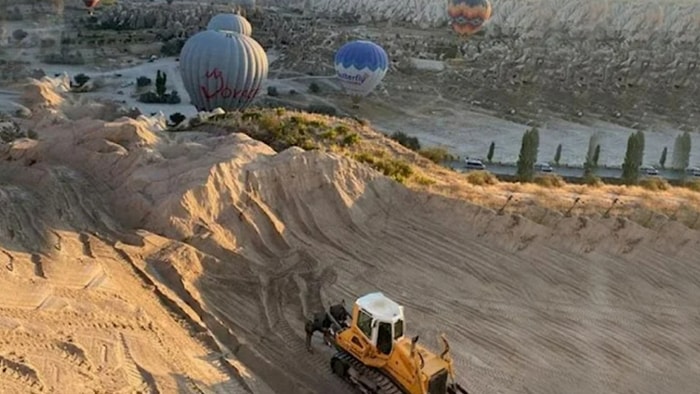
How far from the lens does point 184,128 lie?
2258 centimetres

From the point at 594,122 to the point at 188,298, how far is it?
37.8 meters

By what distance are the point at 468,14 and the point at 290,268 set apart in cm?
5260

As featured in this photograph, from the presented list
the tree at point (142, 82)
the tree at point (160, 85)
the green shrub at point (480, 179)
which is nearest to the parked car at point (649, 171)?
the green shrub at point (480, 179)

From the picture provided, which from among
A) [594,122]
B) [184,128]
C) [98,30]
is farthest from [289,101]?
[98,30]

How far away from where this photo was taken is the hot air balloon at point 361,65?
42.1 m

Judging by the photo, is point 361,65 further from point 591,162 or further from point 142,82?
point 591,162

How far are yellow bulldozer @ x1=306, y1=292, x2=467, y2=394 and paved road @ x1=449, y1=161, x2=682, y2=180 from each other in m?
20.9

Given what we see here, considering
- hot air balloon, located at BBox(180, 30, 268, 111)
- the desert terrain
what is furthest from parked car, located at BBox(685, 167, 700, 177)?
hot air balloon, located at BBox(180, 30, 268, 111)

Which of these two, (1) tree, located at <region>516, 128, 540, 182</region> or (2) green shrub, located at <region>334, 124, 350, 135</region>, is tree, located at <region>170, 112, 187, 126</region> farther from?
(1) tree, located at <region>516, 128, 540, 182</region>

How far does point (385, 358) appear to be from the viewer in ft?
36.3

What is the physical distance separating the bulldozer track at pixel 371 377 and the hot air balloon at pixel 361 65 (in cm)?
3174

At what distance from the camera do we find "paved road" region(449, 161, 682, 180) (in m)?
32.6

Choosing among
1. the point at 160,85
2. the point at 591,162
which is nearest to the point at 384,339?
the point at 591,162

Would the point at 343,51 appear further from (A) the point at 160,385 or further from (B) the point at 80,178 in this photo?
(A) the point at 160,385
